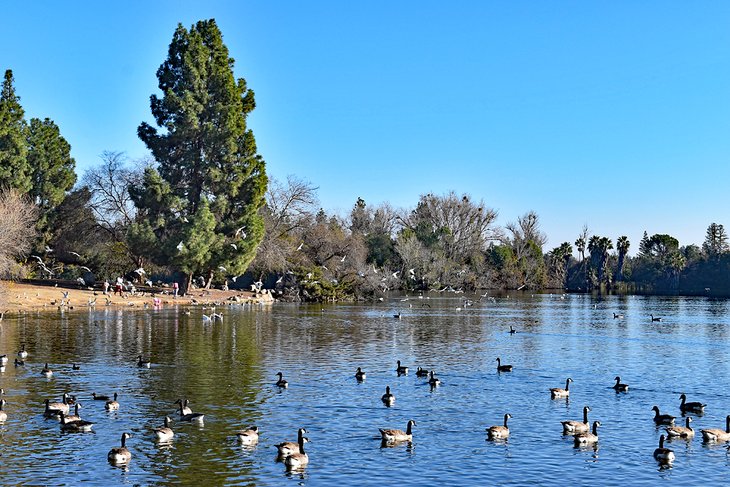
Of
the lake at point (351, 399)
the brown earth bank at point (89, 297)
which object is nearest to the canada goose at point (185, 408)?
the lake at point (351, 399)

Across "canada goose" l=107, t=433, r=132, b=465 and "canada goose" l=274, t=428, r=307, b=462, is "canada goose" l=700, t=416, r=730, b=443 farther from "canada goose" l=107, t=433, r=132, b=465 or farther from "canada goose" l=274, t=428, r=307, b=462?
"canada goose" l=107, t=433, r=132, b=465

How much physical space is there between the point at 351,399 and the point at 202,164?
184 feet

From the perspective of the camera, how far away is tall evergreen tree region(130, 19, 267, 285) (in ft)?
259

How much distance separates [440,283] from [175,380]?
100459 millimetres

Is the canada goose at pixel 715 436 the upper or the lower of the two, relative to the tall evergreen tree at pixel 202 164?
lower

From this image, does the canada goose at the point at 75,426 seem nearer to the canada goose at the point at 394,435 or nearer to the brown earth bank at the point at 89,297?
the canada goose at the point at 394,435

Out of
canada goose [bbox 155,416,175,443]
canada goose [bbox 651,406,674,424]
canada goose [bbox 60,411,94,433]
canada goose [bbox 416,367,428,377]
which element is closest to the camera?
canada goose [bbox 155,416,175,443]

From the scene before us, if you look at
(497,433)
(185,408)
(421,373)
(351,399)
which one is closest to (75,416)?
(185,408)

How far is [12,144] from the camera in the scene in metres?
78.6

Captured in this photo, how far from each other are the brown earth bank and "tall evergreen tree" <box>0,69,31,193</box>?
33.8 ft

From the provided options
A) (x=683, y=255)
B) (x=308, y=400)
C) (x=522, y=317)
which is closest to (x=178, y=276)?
(x=522, y=317)

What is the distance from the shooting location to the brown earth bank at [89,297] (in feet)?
217

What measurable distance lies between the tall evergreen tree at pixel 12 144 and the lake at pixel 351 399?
24.5 meters

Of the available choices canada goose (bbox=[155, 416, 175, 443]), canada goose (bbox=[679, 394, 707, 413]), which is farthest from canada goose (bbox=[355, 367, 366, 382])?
canada goose (bbox=[679, 394, 707, 413])
